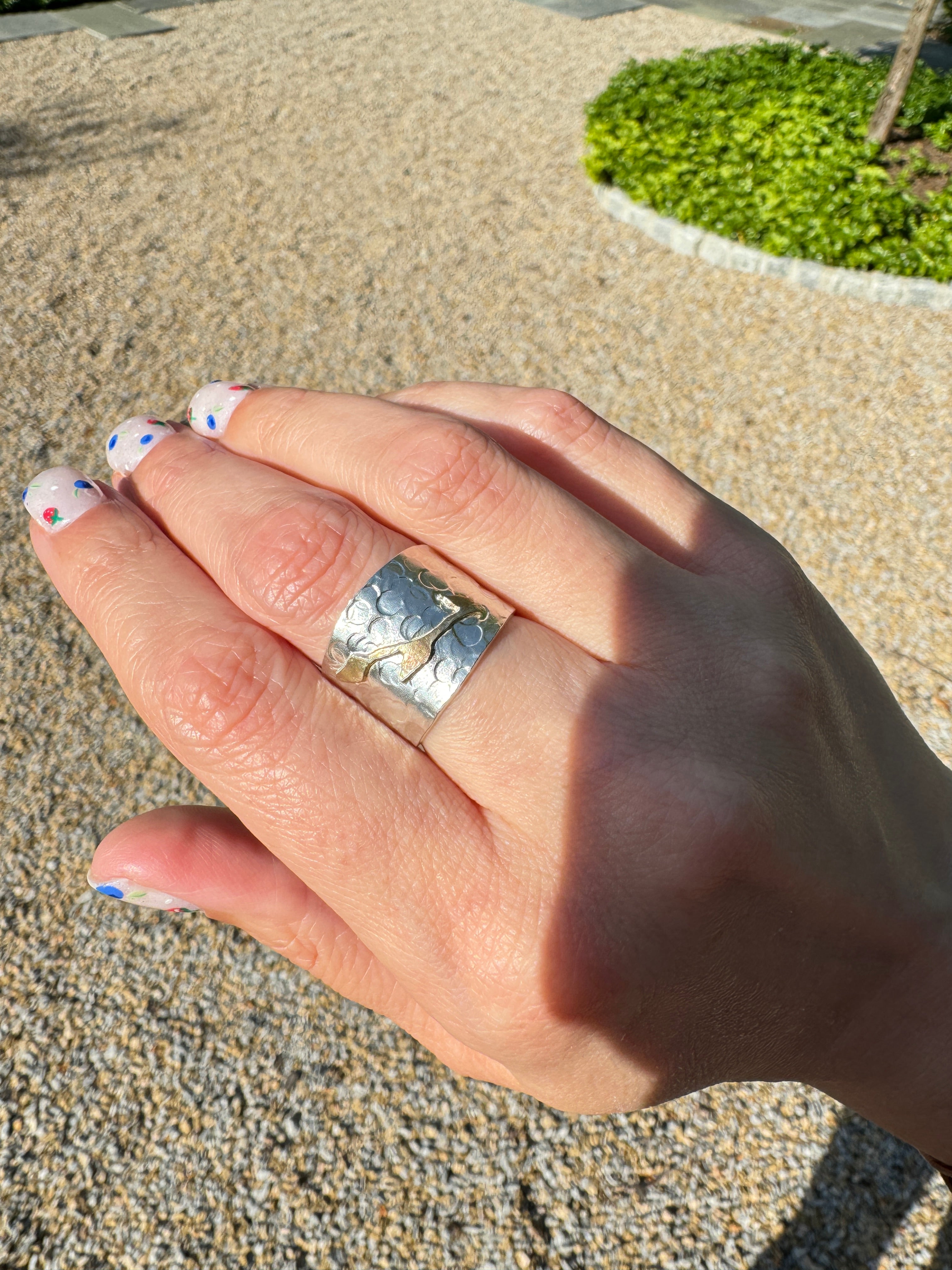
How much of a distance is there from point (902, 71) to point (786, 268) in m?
1.78

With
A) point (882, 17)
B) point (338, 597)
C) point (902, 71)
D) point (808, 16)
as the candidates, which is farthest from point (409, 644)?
point (882, 17)

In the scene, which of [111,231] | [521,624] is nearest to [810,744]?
[521,624]

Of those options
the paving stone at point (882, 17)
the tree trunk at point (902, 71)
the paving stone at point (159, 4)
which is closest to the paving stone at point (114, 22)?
the paving stone at point (159, 4)

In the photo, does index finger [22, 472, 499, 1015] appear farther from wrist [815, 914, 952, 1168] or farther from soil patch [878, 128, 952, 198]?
soil patch [878, 128, 952, 198]

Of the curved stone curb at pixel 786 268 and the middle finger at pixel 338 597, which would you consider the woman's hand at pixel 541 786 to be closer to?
the middle finger at pixel 338 597

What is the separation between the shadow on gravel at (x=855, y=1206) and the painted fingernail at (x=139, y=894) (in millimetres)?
1789

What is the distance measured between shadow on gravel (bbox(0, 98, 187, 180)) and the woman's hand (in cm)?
635

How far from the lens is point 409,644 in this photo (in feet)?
3.78

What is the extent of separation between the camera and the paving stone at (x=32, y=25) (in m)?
8.27

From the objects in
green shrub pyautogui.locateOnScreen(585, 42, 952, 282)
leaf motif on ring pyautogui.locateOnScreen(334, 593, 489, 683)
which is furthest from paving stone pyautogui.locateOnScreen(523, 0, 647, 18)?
leaf motif on ring pyautogui.locateOnScreen(334, 593, 489, 683)

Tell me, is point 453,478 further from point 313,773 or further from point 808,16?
point 808,16

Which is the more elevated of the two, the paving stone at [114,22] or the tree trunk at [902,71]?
the tree trunk at [902,71]

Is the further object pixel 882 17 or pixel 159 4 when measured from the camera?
pixel 882 17

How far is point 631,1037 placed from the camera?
1116mm
